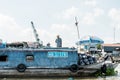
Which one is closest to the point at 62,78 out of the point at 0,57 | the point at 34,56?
the point at 34,56

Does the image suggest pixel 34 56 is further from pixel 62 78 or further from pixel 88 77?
pixel 88 77

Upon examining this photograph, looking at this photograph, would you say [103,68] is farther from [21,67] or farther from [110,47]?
[110,47]

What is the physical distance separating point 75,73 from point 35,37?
6.37 m

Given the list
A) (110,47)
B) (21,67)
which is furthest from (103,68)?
(110,47)

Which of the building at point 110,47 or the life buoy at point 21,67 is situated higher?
the building at point 110,47

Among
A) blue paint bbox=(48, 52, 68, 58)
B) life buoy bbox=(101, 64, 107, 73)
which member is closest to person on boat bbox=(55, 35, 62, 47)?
blue paint bbox=(48, 52, 68, 58)

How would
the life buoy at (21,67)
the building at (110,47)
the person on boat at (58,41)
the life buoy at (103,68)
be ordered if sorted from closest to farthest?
1. the life buoy at (21,67)
2. the life buoy at (103,68)
3. the person on boat at (58,41)
4. the building at (110,47)

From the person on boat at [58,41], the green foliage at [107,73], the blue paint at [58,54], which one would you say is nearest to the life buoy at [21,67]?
the blue paint at [58,54]

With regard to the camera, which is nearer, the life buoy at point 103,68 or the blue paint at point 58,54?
the blue paint at point 58,54

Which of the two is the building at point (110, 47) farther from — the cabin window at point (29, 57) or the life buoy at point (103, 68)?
the cabin window at point (29, 57)

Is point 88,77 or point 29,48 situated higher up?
point 29,48

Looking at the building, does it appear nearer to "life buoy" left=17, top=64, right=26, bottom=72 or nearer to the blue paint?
the blue paint

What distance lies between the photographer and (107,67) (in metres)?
22.5

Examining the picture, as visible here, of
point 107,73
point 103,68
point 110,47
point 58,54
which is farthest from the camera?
point 110,47
